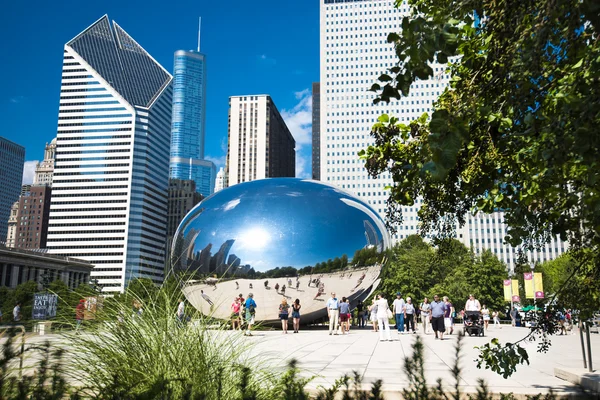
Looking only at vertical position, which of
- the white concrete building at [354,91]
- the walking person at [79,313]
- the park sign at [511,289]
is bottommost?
the walking person at [79,313]

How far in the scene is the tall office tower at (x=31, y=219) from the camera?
18325 centimetres

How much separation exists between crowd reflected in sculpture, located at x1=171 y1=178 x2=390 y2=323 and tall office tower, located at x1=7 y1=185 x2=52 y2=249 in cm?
18788

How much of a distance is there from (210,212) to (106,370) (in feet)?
50.4

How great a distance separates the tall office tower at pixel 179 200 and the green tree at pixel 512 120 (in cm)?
16836

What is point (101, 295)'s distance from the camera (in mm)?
6379

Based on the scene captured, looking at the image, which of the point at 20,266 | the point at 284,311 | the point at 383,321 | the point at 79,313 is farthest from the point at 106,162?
the point at 79,313

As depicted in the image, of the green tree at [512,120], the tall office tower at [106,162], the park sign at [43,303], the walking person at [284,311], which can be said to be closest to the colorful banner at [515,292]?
the walking person at [284,311]

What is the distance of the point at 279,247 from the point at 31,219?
193 metres

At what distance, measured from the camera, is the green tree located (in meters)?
2.78

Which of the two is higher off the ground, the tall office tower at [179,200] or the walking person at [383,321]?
the tall office tower at [179,200]

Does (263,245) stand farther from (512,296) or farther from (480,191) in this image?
(512,296)

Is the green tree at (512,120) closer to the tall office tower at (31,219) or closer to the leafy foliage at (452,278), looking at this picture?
the leafy foliage at (452,278)

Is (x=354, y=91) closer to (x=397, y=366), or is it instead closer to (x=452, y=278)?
(x=452, y=278)

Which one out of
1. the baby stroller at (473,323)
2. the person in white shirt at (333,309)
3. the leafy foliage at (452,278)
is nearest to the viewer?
the person in white shirt at (333,309)
